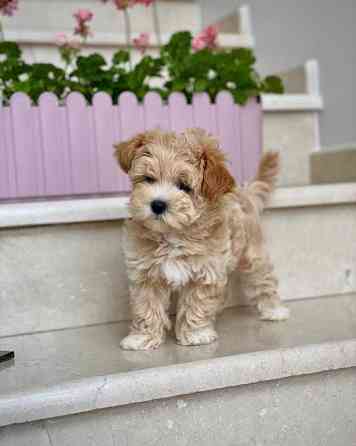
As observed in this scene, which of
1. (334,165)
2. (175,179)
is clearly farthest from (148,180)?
(334,165)

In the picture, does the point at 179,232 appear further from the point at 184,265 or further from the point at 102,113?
the point at 102,113

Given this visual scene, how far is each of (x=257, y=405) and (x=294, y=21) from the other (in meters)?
2.34

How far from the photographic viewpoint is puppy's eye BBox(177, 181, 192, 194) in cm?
160

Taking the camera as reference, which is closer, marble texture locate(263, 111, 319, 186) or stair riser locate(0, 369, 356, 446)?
stair riser locate(0, 369, 356, 446)

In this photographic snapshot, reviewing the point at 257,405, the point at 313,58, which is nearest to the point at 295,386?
the point at 257,405

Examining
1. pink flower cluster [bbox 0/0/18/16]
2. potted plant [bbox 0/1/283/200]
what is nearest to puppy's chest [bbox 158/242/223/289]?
potted plant [bbox 0/1/283/200]

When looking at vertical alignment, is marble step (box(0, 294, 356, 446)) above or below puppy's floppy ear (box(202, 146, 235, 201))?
below

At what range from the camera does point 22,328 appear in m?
1.93

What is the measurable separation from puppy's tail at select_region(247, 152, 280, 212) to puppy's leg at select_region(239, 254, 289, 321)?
0.63 ft

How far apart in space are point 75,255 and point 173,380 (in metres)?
0.65

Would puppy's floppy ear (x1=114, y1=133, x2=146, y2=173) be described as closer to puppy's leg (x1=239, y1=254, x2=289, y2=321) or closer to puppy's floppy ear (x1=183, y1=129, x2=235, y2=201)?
puppy's floppy ear (x1=183, y1=129, x2=235, y2=201)

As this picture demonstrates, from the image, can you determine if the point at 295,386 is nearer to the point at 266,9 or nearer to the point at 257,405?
the point at 257,405

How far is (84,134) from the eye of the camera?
2.07 meters

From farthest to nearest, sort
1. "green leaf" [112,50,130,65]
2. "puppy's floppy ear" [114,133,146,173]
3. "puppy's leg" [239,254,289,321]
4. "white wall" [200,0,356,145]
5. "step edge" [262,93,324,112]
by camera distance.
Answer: "white wall" [200,0,356,145] → "step edge" [262,93,324,112] → "green leaf" [112,50,130,65] → "puppy's leg" [239,254,289,321] → "puppy's floppy ear" [114,133,146,173]
